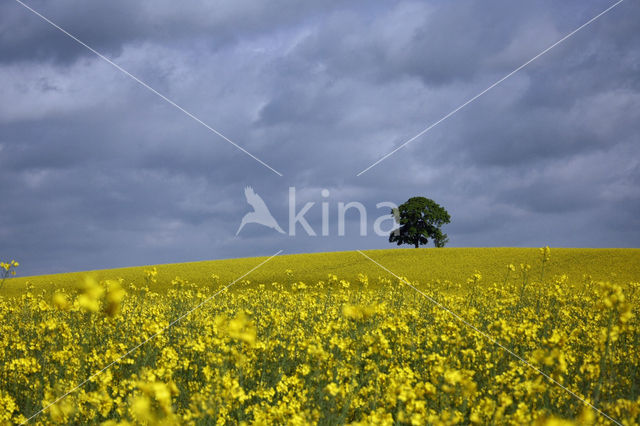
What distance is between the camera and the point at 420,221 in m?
55.2

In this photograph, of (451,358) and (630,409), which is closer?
(630,409)

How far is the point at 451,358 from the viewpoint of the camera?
5.29 m

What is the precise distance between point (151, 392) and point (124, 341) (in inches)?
174

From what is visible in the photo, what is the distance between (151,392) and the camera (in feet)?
10.0

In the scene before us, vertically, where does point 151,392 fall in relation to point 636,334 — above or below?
above

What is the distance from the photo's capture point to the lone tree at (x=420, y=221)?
5431 cm

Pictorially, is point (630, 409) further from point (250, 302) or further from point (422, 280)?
point (422, 280)

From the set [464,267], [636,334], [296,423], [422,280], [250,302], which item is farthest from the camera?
[464,267]

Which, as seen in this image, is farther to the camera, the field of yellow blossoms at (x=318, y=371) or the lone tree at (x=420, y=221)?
the lone tree at (x=420, y=221)

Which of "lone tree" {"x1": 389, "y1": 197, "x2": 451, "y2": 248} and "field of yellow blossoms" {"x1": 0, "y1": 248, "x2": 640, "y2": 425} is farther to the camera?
"lone tree" {"x1": 389, "y1": 197, "x2": 451, "y2": 248}

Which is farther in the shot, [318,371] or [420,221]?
[420,221]

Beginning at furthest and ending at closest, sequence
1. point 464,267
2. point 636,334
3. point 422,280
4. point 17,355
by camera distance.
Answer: point 464,267
point 422,280
point 636,334
point 17,355

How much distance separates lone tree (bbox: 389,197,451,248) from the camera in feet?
178

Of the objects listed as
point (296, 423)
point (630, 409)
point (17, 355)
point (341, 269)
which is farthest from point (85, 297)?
point (341, 269)
